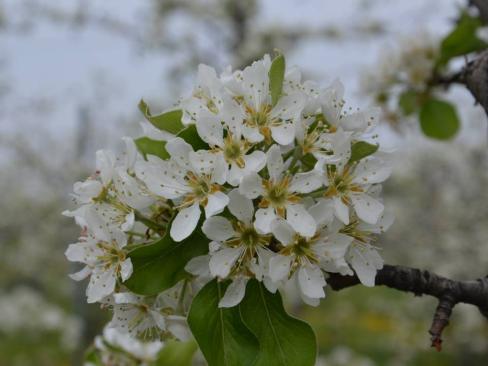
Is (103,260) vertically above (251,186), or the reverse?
(251,186)

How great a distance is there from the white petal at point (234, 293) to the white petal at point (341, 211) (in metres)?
0.19

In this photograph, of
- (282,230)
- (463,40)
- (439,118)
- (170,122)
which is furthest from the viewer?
(439,118)

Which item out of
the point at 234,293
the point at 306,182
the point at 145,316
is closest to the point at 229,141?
the point at 306,182

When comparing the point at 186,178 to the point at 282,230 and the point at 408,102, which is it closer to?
the point at 282,230

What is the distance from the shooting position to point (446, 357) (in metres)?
8.78

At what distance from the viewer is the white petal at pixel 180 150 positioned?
95 centimetres

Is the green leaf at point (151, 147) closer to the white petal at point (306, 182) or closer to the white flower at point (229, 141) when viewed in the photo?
the white flower at point (229, 141)

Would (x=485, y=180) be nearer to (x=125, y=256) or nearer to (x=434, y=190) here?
(x=434, y=190)

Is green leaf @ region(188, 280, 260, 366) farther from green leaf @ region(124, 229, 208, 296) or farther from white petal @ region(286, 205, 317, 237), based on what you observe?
white petal @ region(286, 205, 317, 237)

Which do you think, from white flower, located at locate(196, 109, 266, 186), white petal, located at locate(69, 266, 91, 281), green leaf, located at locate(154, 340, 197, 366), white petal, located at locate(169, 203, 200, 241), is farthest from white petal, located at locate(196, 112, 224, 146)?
green leaf, located at locate(154, 340, 197, 366)

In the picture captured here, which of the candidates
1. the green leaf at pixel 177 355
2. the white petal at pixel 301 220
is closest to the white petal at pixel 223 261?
the white petal at pixel 301 220

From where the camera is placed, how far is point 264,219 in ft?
2.95

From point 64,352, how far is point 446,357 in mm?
6333

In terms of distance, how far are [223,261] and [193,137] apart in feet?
0.76
